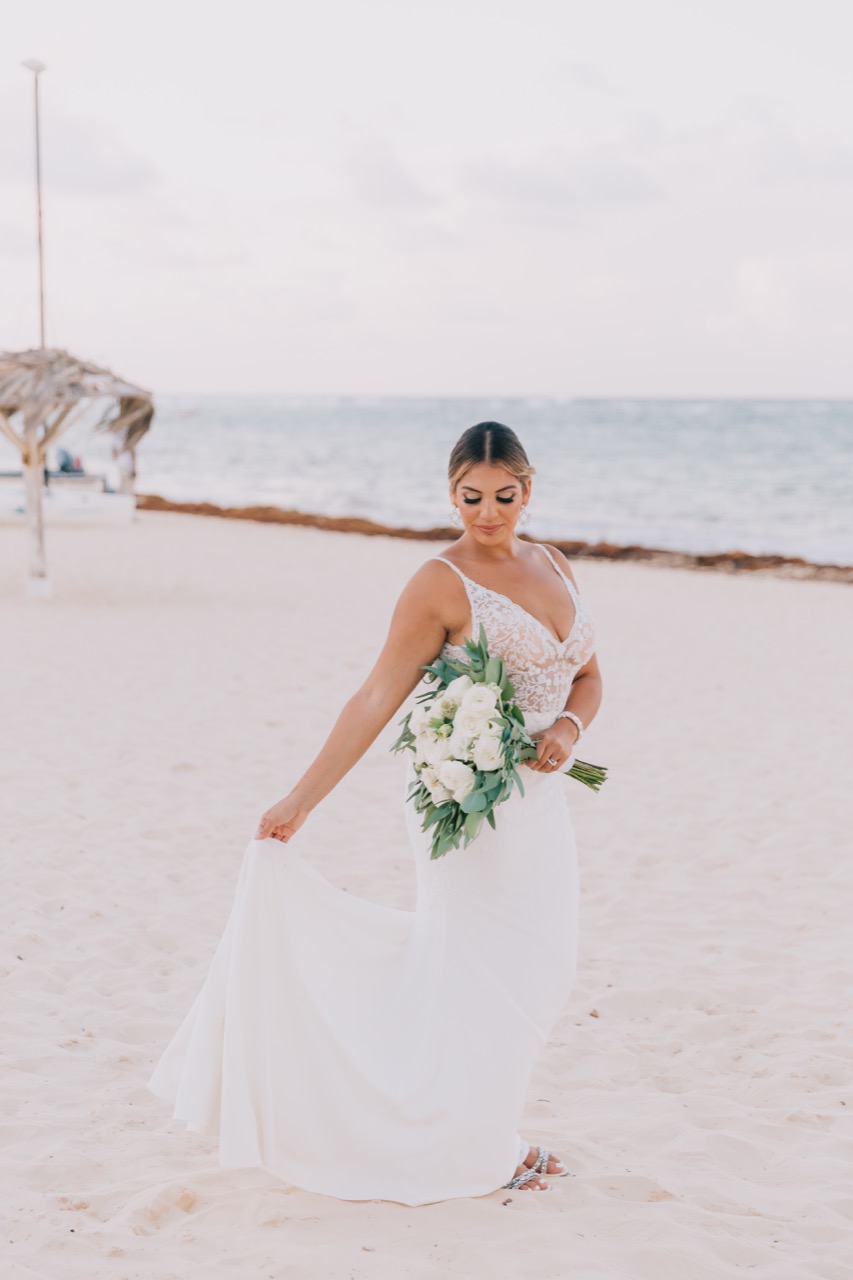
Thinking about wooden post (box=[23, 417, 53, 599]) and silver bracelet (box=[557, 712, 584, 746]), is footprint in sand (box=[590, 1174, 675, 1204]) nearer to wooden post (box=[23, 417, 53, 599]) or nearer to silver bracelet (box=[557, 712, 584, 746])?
silver bracelet (box=[557, 712, 584, 746])

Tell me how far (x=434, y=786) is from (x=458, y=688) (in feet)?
0.85

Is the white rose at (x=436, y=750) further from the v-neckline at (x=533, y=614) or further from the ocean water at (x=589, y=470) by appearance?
the ocean water at (x=589, y=470)

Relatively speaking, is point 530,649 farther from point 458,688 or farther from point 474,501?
point 474,501

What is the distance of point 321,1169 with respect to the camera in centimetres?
322

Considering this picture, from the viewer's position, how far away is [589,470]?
168 ft

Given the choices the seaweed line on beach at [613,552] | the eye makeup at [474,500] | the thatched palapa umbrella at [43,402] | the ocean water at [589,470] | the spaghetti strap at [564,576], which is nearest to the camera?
the eye makeup at [474,500]

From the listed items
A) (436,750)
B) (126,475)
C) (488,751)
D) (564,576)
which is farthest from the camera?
(126,475)

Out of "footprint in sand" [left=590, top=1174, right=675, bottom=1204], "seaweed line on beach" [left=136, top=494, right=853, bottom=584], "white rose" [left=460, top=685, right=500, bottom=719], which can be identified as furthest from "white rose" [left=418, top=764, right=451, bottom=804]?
"seaweed line on beach" [left=136, top=494, right=853, bottom=584]

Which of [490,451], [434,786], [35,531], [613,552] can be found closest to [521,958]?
[434,786]

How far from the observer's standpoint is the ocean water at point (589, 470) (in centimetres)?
3164

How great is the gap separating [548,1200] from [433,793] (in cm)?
120

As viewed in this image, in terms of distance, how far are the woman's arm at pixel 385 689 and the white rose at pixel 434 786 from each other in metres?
0.17

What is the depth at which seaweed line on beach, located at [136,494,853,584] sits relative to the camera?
21750mm

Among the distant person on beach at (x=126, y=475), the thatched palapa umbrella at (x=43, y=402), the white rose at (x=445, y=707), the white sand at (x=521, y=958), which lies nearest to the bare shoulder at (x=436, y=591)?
the white rose at (x=445, y=707)
